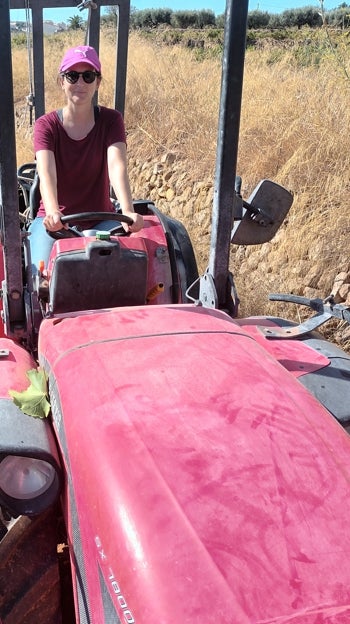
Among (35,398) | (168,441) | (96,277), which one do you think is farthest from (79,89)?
(168,441)

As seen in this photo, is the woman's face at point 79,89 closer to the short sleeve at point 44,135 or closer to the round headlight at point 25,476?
the short sleeve at point 44,135

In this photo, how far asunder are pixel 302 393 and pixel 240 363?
0.20m

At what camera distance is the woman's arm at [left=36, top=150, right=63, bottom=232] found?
2.63 metres

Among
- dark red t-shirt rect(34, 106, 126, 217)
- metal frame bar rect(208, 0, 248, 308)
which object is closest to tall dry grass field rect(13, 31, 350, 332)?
dark red t-shirt rect(34, 106, 126, 217)

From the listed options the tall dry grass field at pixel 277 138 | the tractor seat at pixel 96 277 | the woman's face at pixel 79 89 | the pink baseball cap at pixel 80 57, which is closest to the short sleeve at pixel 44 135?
the woman's face at pixel 79 89

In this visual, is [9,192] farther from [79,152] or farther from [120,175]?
[79,152]

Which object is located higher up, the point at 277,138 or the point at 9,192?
the point at 9,192

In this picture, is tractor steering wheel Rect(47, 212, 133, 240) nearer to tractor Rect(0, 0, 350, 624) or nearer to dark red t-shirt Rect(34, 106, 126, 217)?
tractor Rect(0, 0, 350, 624)

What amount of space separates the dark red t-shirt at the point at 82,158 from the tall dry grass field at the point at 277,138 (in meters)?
2.19

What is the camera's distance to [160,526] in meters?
1.36

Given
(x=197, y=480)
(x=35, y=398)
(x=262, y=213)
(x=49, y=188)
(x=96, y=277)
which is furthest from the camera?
(x=49, y=188)

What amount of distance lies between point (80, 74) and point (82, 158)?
0.44m

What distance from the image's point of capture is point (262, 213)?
101 inches

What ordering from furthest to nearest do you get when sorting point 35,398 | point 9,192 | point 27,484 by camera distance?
1. point 9,192
2. point 35,398
3. point 27,484
